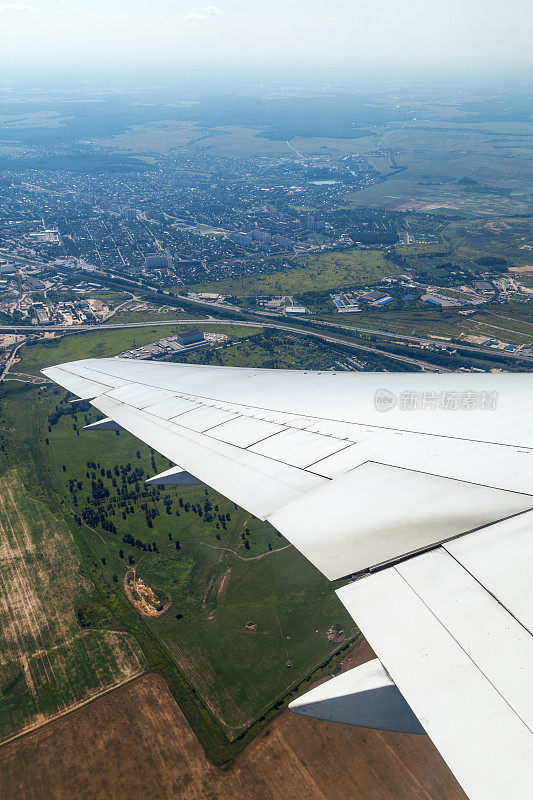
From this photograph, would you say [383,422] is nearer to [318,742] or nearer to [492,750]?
[492,750]

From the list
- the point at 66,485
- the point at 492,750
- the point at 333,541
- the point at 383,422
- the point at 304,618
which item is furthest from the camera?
the point at 66,485

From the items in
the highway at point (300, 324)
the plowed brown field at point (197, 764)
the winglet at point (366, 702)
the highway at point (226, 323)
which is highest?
the winglet at point (366, 702)

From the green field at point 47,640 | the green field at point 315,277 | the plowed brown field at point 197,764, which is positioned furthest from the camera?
the green field at point 315,277

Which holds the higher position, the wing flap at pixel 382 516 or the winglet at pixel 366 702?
the wing flap at pixel 382 516

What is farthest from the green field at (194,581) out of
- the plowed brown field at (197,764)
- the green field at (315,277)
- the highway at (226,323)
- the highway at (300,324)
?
the green field at (315,277)

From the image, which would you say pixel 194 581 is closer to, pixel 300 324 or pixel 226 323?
pixel 300 324

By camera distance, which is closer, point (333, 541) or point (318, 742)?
point (333, 541)

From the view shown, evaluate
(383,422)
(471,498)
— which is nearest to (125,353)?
(383,422)

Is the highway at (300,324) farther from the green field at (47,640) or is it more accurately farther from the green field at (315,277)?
the green field at (47,640)
